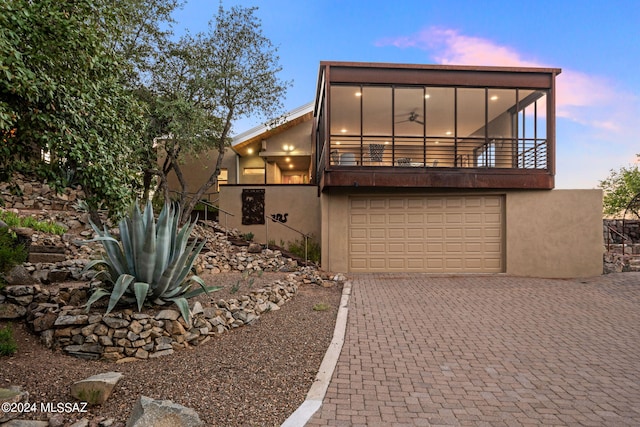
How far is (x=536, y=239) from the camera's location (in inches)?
467

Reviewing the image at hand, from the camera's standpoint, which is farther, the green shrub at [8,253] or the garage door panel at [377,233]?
the garage door panel at [377,233]

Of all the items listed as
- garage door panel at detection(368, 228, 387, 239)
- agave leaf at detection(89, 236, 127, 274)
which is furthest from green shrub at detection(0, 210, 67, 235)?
garage door panel at detection(368, 228, 387, 239)

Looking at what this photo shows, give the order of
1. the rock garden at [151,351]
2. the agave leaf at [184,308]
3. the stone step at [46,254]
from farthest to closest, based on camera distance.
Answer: the stone step at [46,254], the agave leaf at [184,308], the rock garden at [151,351]

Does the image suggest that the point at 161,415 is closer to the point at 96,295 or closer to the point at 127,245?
the point at 96,295

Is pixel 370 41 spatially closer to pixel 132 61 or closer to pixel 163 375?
pixel 132 61

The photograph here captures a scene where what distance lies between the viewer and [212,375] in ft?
12.5

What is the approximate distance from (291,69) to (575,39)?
13748 mm

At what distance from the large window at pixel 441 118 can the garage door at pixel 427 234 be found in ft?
4.78

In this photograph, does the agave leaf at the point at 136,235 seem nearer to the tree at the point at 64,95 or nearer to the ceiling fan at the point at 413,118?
the tree at the point at 64,95

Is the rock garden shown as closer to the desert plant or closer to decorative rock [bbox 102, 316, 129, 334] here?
decorative rock [bbox 102, 316, 129, 334]

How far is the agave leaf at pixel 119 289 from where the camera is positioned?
14.5ft

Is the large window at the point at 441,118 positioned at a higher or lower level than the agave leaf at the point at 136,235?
higher

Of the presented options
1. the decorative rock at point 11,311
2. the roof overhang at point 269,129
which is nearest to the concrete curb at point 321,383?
the decorative rock at point 11,311

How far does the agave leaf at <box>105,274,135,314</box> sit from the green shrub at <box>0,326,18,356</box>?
1013mm
